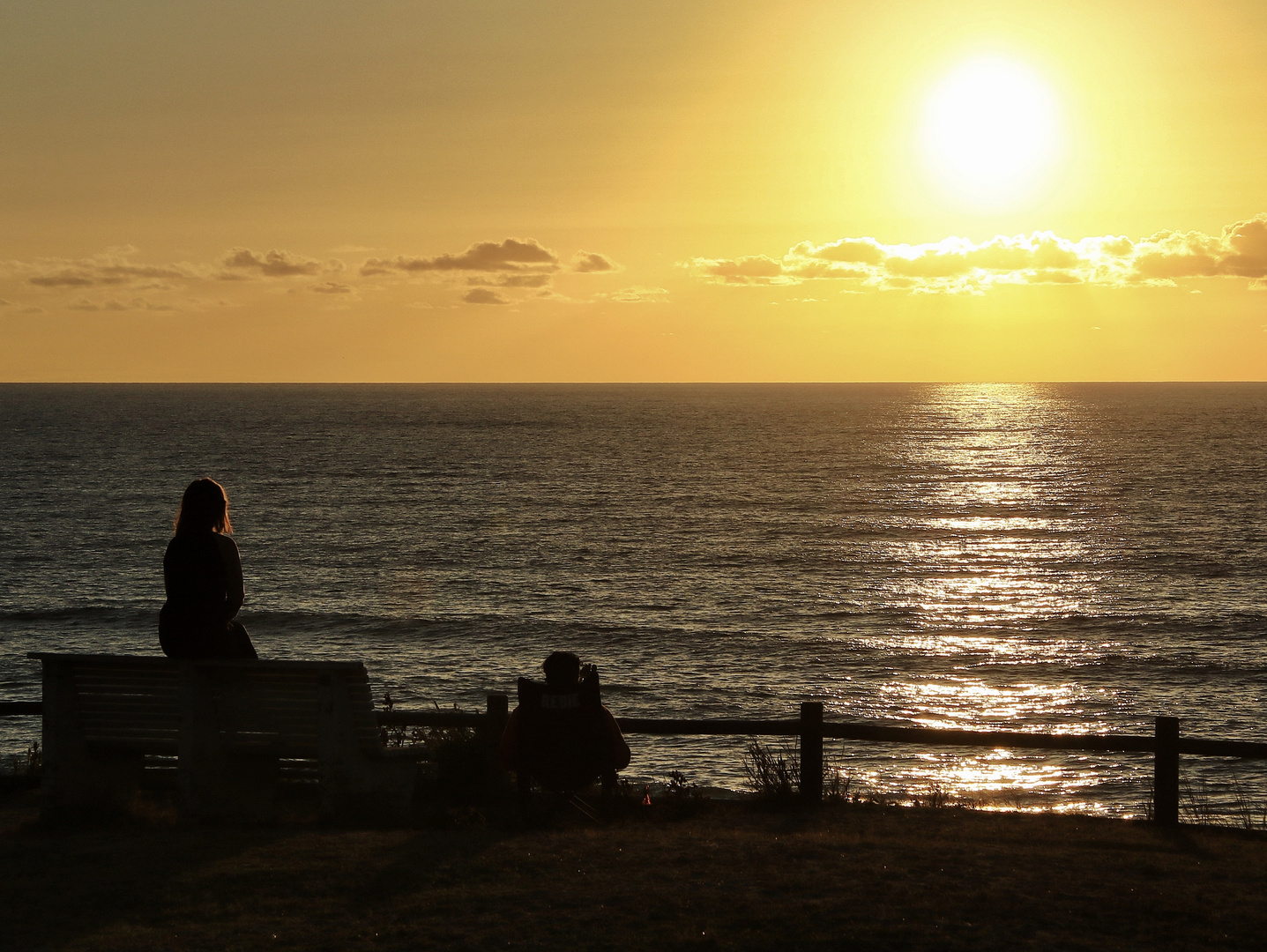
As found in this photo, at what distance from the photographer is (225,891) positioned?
228 inches

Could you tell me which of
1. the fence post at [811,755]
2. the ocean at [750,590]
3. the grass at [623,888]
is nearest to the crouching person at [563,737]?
the grass at [623,888]

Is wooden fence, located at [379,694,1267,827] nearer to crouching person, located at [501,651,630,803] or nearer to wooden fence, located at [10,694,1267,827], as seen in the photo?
wooden fence, located at [10,694,1267,827]

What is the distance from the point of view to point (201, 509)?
269 inches

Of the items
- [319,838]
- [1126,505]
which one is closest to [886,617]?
[319,838]

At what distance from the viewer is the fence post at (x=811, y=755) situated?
8.13 meters

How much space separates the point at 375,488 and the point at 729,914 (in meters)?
67.9

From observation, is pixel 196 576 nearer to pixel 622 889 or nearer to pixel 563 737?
pixel 563 737

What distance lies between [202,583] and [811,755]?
4.10 metres

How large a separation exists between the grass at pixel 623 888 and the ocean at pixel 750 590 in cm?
449

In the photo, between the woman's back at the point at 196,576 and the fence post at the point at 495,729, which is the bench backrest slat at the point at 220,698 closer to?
the woman's back at the point at 196,576

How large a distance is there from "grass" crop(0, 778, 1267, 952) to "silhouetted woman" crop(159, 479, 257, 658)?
109 centimetres

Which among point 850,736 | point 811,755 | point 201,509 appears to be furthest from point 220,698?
point 850,736

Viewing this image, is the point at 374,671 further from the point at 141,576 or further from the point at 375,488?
the point at 375,488

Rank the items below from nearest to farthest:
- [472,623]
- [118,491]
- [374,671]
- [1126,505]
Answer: [374,671], [472,623], [1126,505], [118,491]
